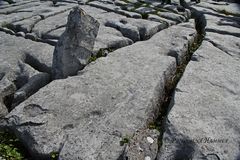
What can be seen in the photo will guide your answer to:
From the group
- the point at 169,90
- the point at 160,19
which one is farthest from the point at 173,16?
the point at 169,90

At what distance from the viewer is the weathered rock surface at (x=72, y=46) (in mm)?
7645

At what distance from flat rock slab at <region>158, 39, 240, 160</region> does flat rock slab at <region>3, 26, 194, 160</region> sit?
0.59 meters

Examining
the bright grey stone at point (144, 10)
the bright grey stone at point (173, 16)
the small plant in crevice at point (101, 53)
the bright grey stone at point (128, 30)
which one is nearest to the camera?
the small plant in crevice at point (101, 53)

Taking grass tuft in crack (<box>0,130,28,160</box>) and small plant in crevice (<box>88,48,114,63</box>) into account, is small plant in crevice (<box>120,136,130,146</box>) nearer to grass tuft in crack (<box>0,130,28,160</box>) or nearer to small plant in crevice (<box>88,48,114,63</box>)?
grass tuft in crack (<box>0,130,28,160</box>)

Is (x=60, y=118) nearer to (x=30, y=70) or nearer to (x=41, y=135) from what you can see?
(x=41, y=135)

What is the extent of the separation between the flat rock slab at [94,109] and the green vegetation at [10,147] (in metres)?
0.14

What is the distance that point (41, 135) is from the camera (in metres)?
5.96

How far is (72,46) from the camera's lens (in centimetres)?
770

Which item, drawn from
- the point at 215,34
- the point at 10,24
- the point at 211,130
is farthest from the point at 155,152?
the point at 10,24

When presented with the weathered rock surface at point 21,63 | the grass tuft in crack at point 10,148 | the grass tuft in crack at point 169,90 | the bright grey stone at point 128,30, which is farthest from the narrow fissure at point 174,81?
the weathered rock surface at point 21,63

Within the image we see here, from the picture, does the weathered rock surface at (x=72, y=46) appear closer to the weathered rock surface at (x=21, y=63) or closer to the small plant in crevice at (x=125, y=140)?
the weathered rock surface at (x=21, y=63)

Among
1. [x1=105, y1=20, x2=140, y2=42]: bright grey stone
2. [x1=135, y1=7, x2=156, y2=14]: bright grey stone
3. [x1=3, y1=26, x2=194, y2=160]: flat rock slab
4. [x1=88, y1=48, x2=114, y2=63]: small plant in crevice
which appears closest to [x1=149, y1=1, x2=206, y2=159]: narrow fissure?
[x1=3, y1=26, x2=194, y2=160]: flat rock slab

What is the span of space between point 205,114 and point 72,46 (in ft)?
10.7

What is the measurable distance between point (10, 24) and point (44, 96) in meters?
5.34
